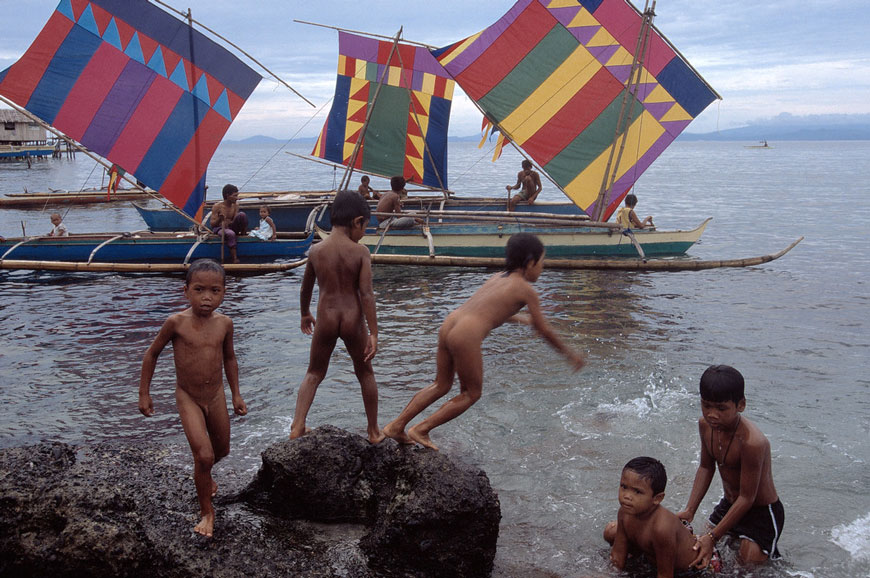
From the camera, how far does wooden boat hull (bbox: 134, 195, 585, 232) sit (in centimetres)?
1861

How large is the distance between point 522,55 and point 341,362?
30.0 ft

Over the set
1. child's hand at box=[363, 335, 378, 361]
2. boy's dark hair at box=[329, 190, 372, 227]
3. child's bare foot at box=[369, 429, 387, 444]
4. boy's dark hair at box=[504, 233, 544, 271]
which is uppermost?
boy's dark hair at box=[329, 190, 372, 227]

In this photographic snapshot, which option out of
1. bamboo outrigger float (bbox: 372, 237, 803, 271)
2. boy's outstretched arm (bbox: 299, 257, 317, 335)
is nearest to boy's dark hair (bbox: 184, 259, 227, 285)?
boy's outstretched arm (bbox: 299, 257, 317, 335)

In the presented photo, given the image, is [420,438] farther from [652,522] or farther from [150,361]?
[150,361]

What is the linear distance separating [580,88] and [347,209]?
1180 centimetres

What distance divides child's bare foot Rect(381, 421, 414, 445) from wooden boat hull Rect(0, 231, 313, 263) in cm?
1026

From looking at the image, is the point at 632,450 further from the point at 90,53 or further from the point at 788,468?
the point at 90,53

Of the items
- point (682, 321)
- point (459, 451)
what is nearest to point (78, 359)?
point (459, 451)

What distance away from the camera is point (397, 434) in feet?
16.9

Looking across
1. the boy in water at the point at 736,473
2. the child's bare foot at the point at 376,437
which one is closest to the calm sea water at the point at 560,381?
the boy in water at the point at 736,473

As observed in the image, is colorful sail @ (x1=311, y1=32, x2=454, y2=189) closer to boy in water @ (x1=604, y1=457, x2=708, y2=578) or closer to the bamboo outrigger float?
the bamboo outrigger float

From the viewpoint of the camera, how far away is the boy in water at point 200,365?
4402 millimetres

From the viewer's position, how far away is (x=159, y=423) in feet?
23.6

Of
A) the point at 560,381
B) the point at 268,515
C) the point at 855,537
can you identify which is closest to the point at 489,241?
the point at 560,381
